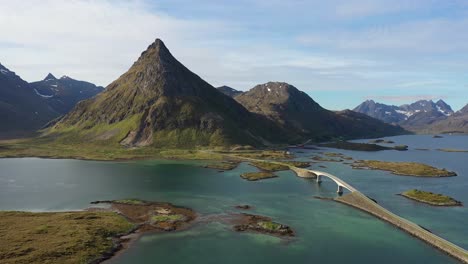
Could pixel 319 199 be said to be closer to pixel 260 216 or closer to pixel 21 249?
pixel 260 216

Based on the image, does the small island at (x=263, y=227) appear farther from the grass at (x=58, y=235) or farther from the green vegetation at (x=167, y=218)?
the grass at (x=58, y=235)

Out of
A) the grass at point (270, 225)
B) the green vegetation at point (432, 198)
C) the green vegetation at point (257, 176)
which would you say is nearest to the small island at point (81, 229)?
the grass at point (270, 225)

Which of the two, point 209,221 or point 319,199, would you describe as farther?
point 319,199

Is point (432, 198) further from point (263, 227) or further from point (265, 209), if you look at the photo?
point (263, 227)

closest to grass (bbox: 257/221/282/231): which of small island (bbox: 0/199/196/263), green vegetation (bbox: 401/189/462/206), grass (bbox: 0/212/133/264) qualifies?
small island (bbox: 0/199/196/263)

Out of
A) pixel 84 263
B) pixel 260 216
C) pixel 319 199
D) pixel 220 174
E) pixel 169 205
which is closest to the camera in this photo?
pixel 84 263

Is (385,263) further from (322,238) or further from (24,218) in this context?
(24,218)

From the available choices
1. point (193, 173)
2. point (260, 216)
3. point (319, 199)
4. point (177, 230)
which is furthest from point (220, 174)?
point (177, 230)

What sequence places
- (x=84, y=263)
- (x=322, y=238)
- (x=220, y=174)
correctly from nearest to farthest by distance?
(x=84, y=263)
(x=322, y=238)
(x=220, y=174)
